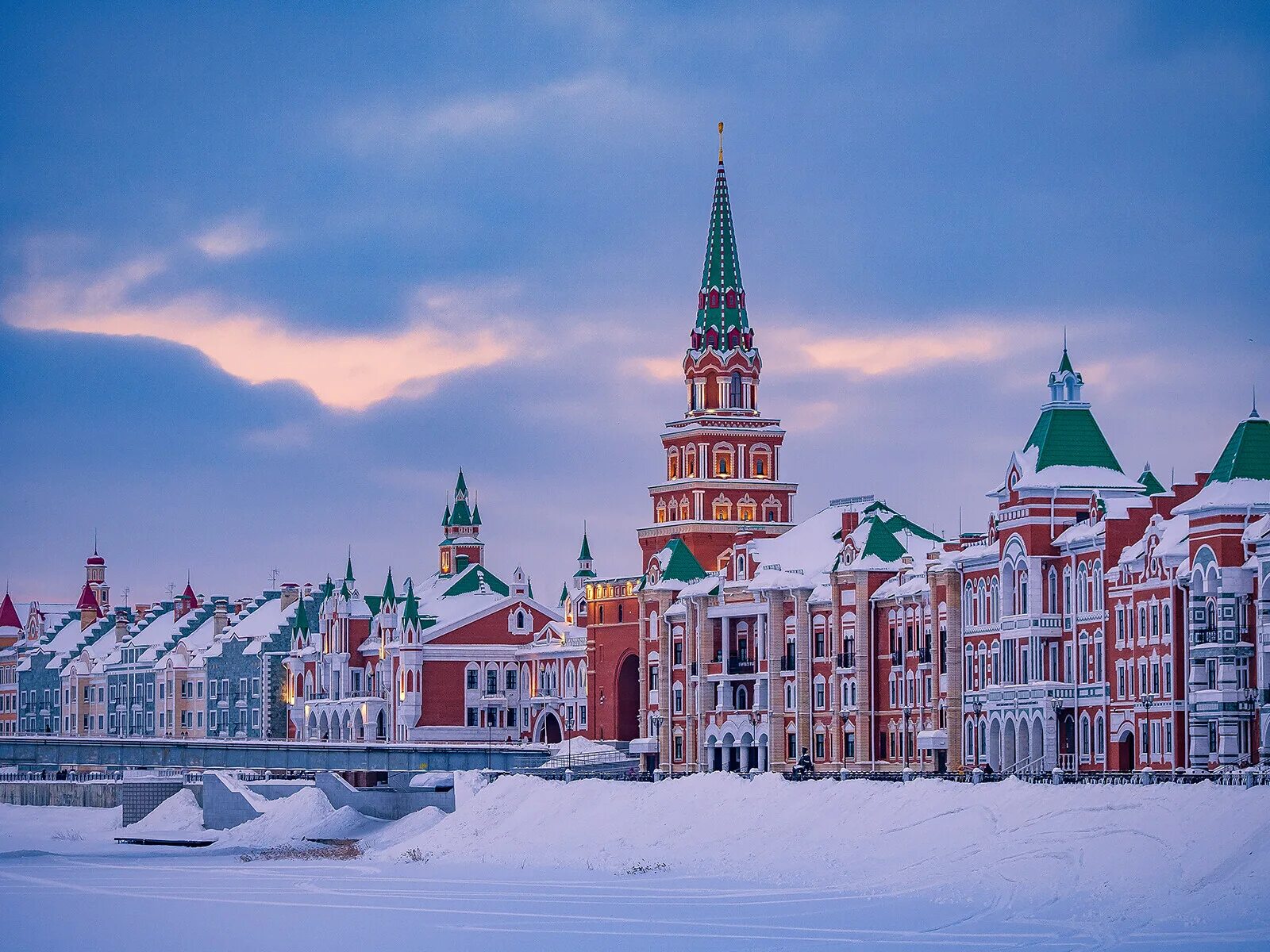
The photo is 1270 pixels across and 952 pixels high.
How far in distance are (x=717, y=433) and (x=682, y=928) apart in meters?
86.2

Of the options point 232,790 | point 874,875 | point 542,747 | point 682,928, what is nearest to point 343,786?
point 232,790

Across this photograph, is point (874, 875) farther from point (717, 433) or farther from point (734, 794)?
point (717, 433)

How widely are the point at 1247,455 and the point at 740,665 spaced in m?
39.9

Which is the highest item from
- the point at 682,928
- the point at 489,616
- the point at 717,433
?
the point at 717,433

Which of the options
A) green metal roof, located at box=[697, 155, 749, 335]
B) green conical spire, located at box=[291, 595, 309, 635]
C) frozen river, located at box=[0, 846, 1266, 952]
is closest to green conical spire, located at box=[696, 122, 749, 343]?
green metal roof, located at box=[697, 155, 749, 335]

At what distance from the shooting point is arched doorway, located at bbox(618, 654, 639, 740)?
144m

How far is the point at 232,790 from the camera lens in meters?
119

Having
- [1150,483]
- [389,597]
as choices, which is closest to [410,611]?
[389,597]

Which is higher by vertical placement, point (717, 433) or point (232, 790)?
point (717, 433)

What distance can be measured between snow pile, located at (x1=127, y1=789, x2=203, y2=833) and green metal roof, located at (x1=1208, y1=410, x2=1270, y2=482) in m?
51.5

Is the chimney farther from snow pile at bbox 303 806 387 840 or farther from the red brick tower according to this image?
snow pile at bbox 303 806 387 840

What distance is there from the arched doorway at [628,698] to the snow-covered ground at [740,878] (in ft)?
141

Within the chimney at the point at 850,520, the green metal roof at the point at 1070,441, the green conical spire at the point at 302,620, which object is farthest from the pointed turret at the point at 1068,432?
the green conical spire at the point at 302,620

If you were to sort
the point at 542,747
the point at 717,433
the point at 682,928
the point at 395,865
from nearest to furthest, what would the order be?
1. the point at 682,928
2. the point at 395,865
3. the point at 542,747
4. the point at 717,433
